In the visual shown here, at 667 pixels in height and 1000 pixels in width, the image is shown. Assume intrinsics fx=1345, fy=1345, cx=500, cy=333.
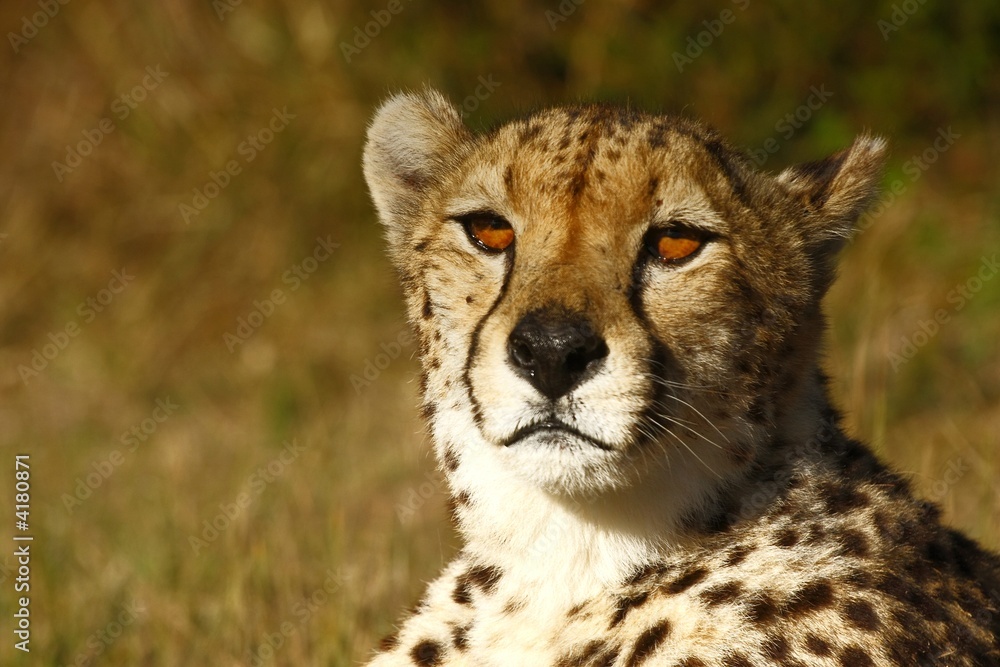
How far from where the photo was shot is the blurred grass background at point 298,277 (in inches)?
185

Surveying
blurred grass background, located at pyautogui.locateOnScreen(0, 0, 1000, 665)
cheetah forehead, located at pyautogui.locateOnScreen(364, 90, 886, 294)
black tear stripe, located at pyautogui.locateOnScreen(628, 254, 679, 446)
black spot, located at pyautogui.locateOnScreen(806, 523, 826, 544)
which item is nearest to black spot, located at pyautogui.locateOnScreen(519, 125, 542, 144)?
cheetah forehead, located at pyautogui.locateOnScreen(364, 90, 886, 294)

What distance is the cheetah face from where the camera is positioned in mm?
2744

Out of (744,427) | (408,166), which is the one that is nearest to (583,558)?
(744,427)

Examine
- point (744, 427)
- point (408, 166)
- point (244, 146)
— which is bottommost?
point (744, 427)

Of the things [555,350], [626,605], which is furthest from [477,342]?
[626,605]

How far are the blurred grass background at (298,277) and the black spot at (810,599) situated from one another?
1719 mm

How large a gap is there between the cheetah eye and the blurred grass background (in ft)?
4.91

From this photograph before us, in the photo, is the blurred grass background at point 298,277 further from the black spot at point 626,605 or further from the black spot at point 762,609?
the black spot at point 762,609

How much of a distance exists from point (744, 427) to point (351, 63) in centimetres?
572

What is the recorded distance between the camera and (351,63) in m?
8.16

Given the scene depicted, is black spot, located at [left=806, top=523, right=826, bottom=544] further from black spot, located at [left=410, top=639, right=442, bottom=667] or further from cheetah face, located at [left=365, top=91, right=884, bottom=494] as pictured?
black spot, located at [left=410, top=639, right=442, bottom=667]

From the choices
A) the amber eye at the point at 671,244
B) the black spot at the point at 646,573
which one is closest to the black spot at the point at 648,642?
the black spot at the point at 646,573

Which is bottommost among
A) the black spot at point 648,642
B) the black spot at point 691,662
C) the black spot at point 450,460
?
the black spot at point 691,662

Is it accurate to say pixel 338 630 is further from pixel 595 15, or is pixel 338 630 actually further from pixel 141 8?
pixel 141 8
